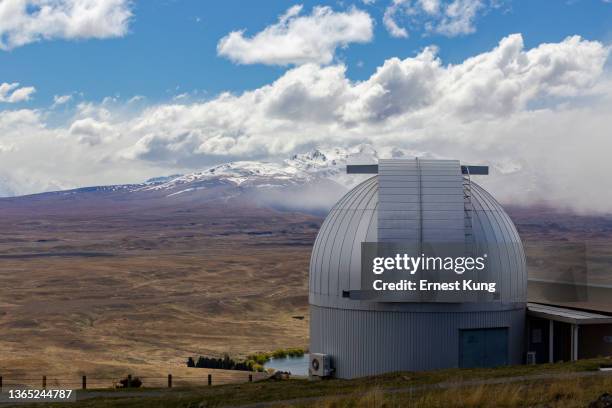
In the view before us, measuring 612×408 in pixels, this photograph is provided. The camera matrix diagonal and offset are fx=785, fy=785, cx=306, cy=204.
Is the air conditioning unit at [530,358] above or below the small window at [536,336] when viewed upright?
below

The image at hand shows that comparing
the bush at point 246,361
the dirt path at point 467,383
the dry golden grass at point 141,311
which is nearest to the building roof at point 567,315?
the dirt path at point 467,383

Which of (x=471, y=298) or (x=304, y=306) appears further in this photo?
(x=304, y=306)

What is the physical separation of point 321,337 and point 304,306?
5214cm

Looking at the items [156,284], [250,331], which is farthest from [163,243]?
[250,331]

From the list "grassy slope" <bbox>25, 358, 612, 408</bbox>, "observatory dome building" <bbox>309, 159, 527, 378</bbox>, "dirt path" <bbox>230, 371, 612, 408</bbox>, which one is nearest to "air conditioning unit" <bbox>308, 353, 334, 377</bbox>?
"observatory dome building" <bbox>309, 159, 527, 378</bbox>

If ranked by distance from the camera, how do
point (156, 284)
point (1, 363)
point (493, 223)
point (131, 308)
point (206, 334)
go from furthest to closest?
point (156, 284) < point (131, 308) < point (206, 334) < point (1, 363) < point (493, 223)

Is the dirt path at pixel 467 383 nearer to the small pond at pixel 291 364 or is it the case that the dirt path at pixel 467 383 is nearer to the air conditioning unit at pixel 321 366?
the air conditioning unit at pixel 321 366

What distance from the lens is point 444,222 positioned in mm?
26266

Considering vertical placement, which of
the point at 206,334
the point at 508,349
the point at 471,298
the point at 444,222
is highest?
the point at 444,222

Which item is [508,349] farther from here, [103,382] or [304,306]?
[304,306]

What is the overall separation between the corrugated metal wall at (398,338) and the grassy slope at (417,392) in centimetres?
307

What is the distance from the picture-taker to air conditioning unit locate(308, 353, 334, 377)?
28.0m

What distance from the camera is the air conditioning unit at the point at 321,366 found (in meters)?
28.0

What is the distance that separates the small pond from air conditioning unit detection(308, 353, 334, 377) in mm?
14606
